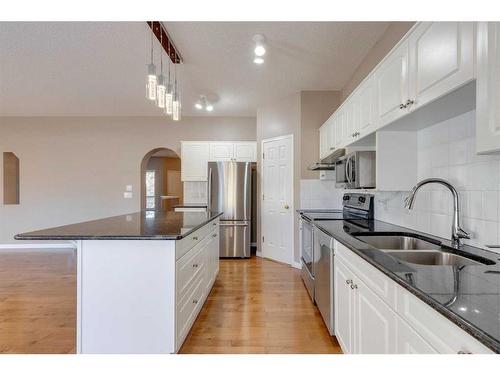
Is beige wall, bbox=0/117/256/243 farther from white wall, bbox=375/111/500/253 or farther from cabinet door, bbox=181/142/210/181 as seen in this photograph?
white wall, bbox=375/111/500/253

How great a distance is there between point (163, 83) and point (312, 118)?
259cm

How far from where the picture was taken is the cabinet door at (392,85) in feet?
5.32

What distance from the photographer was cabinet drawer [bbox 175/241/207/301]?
6.07 feet

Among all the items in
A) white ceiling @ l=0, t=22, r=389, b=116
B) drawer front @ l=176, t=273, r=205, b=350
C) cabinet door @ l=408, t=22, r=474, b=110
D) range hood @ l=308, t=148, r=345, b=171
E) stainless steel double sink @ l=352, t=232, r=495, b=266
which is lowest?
drawer front @ l=176, t=273, r=205, b=350

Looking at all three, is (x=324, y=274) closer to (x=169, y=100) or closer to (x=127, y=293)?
Result: (x=127, y=293)

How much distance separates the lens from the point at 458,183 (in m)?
1.61

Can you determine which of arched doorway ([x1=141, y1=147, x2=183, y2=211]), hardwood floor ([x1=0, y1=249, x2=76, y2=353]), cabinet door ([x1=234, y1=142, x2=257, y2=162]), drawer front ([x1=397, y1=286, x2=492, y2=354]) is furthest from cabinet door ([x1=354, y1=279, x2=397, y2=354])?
arched doorway ([x1=141, y1=147, x2=183, y2=211])

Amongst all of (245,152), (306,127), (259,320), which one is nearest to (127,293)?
(259,320)

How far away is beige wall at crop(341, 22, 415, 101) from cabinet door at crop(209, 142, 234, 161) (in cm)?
240

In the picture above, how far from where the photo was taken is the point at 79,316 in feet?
5.69

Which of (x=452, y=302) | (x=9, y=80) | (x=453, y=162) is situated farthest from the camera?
(x=9, y=80)

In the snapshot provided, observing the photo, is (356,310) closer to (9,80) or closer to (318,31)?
(318,31)
